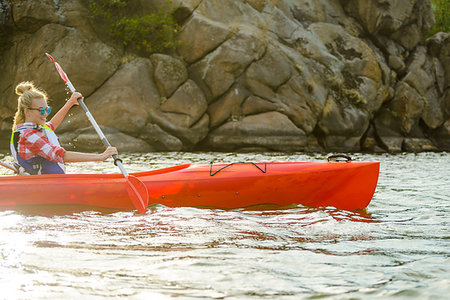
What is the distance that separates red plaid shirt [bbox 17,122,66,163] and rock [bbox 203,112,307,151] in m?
9.39

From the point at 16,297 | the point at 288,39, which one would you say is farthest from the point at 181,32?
the point at 16,297

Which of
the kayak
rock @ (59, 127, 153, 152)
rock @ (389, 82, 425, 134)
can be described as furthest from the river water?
rock @ (389, 82, 425, 134)

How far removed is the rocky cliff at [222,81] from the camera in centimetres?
1303

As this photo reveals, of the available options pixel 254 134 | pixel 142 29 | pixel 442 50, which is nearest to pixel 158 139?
pixel 254 134

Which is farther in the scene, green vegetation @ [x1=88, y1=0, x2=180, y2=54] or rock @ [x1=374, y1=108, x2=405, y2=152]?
rock @ [x1=374, y1=108, x2=405, y2=152]

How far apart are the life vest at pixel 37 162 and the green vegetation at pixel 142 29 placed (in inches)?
385

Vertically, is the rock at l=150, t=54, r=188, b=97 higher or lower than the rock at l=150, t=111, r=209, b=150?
higher

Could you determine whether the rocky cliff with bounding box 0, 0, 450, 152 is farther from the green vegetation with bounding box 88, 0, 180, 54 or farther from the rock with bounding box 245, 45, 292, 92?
the green vegetation with bounding box 88, 0, 180, 54

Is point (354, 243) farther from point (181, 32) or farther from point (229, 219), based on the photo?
point (181, 32)

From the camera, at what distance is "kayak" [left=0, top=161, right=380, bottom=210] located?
4.57 meters

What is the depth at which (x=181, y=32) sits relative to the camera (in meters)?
14.4

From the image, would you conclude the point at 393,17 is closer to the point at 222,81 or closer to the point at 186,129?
the point at 222,81

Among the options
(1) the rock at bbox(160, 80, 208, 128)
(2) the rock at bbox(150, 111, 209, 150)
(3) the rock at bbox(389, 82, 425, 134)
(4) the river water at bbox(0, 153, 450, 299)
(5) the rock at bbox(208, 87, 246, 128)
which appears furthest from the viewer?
(3) the rock at bbox(389, 82, 425, 134)

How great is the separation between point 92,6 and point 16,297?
12.8 meters
